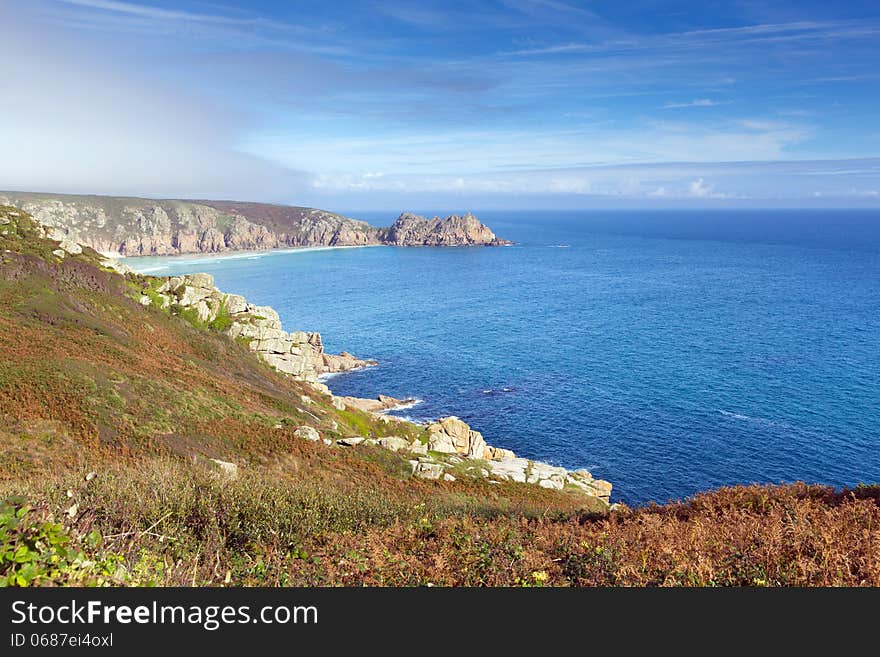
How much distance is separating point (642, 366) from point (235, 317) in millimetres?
57546

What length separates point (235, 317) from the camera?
68.4 meters

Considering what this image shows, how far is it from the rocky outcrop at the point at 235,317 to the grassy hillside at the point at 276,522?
101 ft

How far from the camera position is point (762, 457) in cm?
5156

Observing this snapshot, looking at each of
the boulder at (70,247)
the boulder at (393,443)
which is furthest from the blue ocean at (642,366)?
the boulder at (70,247)

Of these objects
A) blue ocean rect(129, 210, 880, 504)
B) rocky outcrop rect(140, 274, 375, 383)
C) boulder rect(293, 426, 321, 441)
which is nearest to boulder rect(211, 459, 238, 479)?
boulder rect(293, 426, 321, 441)

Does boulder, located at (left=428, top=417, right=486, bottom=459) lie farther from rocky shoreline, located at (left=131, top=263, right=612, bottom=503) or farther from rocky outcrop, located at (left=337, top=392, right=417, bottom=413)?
rocky outcrop, located at (left=337, top=392, right=417, bottom=413)

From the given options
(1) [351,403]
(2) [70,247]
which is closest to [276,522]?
(1) [351,403]

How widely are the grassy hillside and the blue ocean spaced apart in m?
30.9

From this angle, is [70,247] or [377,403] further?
[377,403]

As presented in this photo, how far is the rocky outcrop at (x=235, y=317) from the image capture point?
207ft

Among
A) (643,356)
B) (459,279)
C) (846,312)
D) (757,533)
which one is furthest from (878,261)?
(757,533)

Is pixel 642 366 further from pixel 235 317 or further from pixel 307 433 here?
pixel 307 433

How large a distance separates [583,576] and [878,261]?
22917 cm

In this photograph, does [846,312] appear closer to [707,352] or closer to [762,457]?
[707,352]
